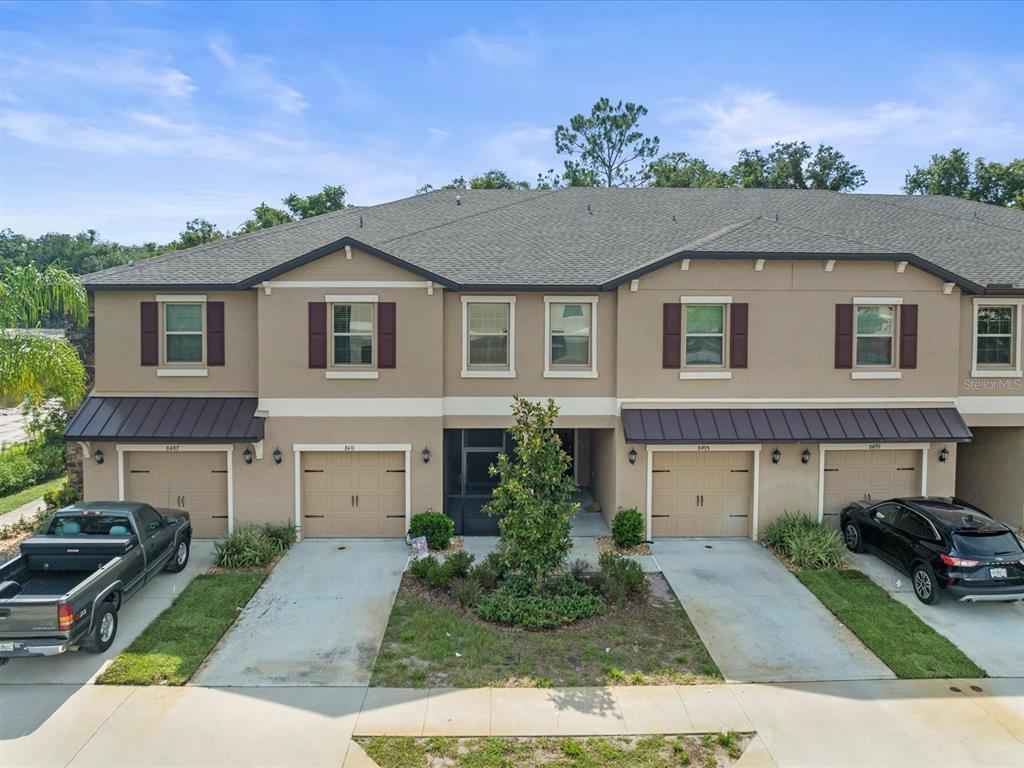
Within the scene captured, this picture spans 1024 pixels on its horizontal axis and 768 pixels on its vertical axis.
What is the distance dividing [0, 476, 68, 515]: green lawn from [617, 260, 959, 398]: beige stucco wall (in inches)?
670

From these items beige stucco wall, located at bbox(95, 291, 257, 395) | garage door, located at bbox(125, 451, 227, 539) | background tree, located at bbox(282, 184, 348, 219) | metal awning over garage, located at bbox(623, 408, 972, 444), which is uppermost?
background tree, located at bbox(282, 184, 348, 219)

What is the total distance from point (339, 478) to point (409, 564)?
9.35 ft

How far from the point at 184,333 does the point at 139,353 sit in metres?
1.08

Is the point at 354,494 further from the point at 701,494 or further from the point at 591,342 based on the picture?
the point at 701,494

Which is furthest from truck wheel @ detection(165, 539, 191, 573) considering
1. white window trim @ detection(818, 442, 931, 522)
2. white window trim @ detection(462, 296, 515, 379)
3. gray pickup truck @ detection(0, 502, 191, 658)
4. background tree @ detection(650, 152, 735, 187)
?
background tree @ detection(650, 152, 735, 187)

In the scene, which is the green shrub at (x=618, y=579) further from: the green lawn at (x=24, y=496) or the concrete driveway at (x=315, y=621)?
the green lawn at (x=24, y=496)

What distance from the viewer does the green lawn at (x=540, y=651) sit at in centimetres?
902

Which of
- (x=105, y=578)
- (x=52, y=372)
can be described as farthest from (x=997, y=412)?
(x=52, y=372)

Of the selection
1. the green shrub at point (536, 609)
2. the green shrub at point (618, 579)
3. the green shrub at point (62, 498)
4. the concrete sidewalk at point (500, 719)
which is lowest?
the concrete sidewalk at point (500, 719)

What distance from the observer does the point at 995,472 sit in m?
16.1

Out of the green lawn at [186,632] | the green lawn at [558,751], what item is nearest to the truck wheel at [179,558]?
the green lawn at [186,632]

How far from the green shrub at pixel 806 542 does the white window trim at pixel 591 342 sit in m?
5.28

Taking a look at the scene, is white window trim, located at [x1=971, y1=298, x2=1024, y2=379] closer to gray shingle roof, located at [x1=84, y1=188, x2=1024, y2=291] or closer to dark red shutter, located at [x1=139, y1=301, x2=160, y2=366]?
gray shingle roof, located at [x1=84, y1=188, x2=1024, y2=291]

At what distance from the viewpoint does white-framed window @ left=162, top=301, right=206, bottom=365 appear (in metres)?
15.0
